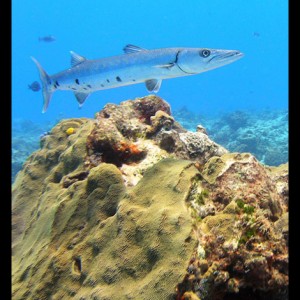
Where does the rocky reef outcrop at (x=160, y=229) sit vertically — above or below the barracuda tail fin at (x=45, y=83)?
below

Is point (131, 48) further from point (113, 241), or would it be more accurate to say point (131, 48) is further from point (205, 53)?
point (113, 241)

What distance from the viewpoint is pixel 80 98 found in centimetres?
625

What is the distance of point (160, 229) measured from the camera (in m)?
3.27

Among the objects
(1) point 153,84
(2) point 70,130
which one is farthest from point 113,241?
(2) point 70,130

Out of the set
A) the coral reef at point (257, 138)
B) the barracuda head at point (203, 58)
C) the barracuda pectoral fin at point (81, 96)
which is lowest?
the barracuda head at point (203, 58)

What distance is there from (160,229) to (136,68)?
3153mm

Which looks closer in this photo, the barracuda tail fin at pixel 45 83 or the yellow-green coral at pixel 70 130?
the barracuda tail fin at pixel 45 83

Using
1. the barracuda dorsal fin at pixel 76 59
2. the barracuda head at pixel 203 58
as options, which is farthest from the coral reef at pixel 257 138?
the barracuda dorsal fin at pixel 76 59

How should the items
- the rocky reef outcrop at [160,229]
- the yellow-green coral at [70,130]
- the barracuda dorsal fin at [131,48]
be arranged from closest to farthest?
the rocky reef outcrop at [160,229], the barracuda dorsal fin at [131,48], the yellow-green coral at [70,130]

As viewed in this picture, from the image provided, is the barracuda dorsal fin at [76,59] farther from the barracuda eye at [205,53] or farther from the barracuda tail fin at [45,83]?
the barracuda eye at [205,53]

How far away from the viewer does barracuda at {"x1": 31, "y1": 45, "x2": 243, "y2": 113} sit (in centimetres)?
501

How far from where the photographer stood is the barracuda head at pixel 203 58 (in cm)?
483

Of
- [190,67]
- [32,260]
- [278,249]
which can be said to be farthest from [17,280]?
[190,67]

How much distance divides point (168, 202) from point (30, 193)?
5.23 metres
